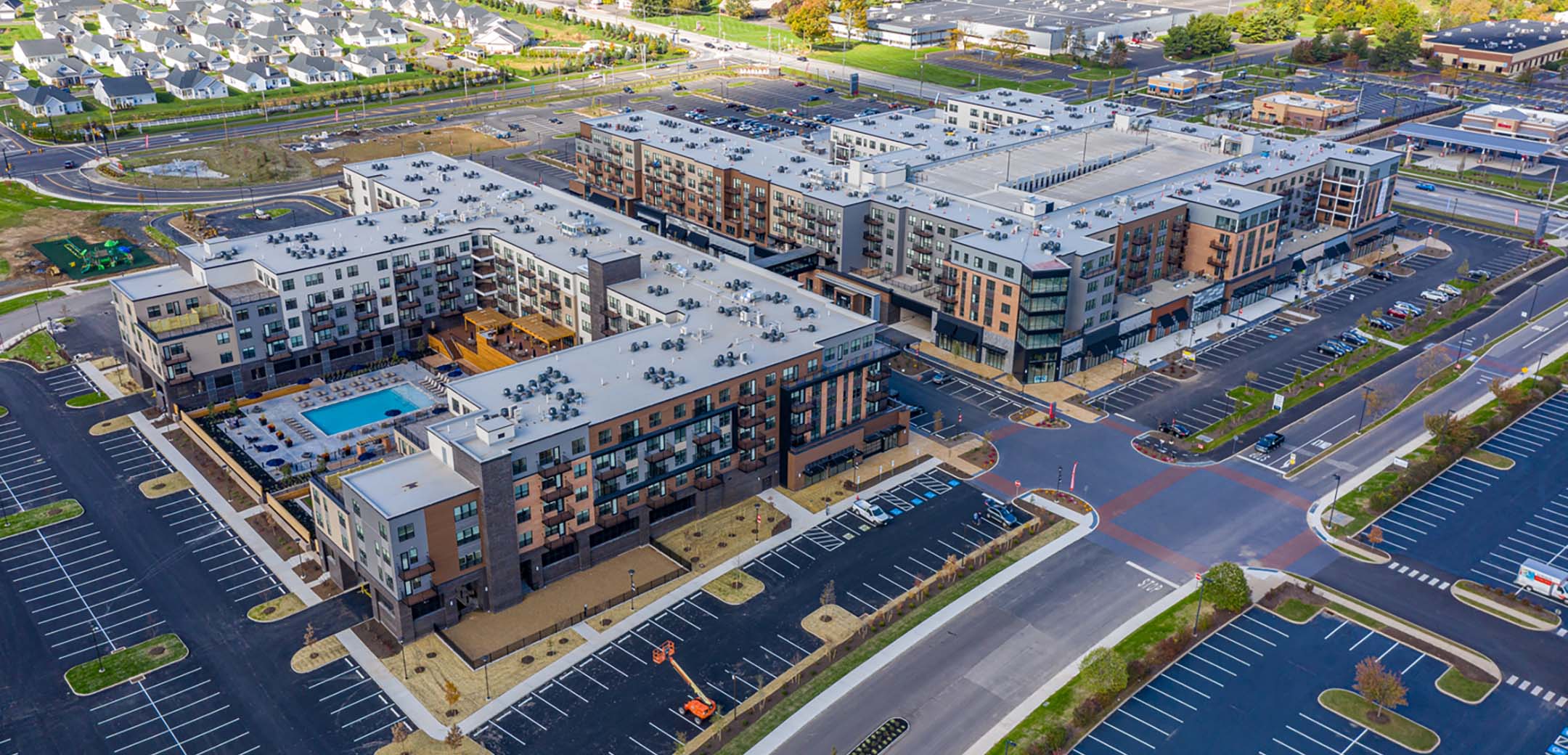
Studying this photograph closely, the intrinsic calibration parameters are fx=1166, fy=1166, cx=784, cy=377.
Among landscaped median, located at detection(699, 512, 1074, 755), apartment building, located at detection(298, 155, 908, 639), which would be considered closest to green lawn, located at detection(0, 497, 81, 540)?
apartment building, located at detection(298, 155, 908, 639)

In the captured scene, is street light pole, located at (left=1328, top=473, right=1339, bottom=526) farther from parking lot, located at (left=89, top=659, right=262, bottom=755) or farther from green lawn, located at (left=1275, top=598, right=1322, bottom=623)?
parking lot, located at (left=89, top=659, right=262, bottom=755)

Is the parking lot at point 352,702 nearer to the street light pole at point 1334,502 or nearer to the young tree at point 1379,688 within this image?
the young tree at point 1379,688

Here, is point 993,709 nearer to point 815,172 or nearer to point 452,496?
point 452,496

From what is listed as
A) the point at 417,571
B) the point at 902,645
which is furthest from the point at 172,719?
the point at 902,645

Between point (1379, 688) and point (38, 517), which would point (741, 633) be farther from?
point (38, 517)

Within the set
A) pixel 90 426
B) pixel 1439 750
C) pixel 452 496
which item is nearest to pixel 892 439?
pixel 452 496

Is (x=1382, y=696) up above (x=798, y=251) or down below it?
below
